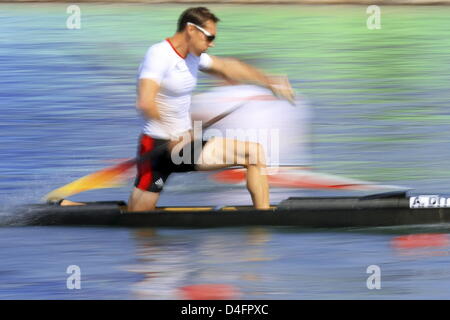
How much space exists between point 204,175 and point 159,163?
6.63ft

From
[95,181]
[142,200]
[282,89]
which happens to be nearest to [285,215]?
[282,89]

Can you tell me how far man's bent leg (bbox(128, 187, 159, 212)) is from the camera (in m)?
10.7

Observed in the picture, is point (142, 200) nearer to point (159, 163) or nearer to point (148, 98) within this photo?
point (159, 163)

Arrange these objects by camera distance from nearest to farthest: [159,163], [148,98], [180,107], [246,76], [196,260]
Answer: [196,260], [148,98], [180,107], [159,163], [246,76]

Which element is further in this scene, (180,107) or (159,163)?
(159,163)

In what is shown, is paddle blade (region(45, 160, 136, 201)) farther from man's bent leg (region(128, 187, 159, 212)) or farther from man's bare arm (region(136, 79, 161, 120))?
man's bare arm (region(136, 79, 161, 120))

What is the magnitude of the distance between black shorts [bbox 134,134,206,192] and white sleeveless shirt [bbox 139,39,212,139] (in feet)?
0.26

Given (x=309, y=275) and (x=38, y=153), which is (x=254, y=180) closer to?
(x=309, y=275)

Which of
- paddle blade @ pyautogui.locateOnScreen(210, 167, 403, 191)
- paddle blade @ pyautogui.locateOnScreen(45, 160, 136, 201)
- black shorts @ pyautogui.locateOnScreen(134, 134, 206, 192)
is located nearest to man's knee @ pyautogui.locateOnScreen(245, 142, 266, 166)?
black shorts @ pyautogui.locateOnScreen(134, 134, 206, 192)

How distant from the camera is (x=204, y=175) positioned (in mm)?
12594

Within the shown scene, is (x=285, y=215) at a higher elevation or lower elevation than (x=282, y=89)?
lower

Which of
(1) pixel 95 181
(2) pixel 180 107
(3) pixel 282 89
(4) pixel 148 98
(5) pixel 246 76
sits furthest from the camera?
(1) pixel 95 181

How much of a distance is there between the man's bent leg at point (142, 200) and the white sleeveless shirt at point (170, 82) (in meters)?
0.48

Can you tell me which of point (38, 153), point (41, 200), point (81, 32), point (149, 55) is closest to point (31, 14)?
point (81, 32)
